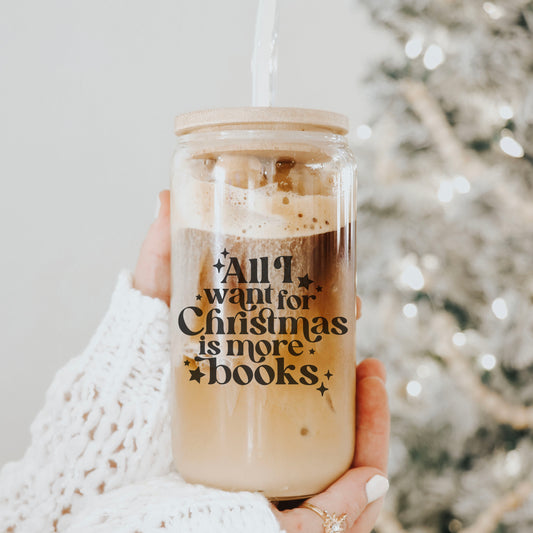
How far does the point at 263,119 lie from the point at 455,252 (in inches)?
32.5

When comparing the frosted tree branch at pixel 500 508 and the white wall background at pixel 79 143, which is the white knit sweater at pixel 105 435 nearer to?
the white wall background at pixel 79 143

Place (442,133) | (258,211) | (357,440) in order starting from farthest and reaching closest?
(442,133)
(357,440)
(258,211)

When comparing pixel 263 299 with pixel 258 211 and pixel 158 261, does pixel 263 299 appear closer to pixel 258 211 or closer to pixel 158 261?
pixel 258 211

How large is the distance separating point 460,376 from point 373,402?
2.27 ft

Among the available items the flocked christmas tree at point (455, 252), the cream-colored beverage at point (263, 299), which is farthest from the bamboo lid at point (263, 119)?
the flocked christmas tree at point (455, 252)

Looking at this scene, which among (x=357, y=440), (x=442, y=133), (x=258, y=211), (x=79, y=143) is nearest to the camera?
(x=258, y=211)

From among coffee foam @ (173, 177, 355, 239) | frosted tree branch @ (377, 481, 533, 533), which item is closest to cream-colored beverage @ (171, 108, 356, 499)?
coffee foam @ (173, 177, 355, 239)

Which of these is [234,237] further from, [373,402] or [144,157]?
[144,157]

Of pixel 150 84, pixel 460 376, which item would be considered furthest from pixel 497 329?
pixel 150 84

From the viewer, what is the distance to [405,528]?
124cm

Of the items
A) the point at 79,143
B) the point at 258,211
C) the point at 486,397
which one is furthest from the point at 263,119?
the point at 486,397

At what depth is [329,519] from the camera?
0.46m

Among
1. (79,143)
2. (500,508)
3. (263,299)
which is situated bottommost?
(500,508)

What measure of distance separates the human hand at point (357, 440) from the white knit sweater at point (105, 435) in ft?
0.12
